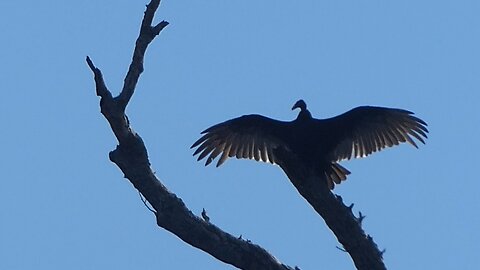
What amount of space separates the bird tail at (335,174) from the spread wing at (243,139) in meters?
0.63

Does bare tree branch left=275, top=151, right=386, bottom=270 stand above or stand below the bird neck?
below

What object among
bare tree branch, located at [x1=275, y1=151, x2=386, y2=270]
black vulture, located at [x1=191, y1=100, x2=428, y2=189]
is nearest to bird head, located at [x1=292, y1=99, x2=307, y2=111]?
black vulture, located at [x1=191, y1=100, x2=428, y2=189]

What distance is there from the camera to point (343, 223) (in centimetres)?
828

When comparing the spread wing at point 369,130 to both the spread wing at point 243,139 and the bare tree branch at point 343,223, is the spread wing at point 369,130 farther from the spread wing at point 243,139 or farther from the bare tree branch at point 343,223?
the bare tree branch at point 343,223

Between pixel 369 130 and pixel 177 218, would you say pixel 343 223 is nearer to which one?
pixel 177 218

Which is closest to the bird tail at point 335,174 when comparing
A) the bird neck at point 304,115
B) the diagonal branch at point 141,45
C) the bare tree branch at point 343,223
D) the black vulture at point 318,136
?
the black vulture at point 318,136

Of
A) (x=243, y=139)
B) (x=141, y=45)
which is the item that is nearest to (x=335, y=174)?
(x=243, y=139)

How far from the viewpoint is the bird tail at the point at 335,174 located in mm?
9523

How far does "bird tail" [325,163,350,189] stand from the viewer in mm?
9523

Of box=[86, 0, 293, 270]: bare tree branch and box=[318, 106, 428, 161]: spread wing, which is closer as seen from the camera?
box=[86, 0, 293, 270]: bare tree branch

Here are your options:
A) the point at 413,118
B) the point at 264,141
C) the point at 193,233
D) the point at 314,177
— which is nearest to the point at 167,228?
the point at 193,233

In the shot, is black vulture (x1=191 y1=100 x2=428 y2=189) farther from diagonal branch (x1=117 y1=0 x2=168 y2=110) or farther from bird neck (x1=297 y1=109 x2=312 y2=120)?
diagonal branch (x1=117 y1=0 x2=168 y2=110)

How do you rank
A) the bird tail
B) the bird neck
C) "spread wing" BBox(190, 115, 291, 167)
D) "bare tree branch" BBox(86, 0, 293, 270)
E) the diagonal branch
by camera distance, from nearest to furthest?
the diagonal branch < "bare tree branch" BBox(86, 0, 293, 270) < the bird tail < the bird neck < "spread wing" BBox(190, 115, 291, 167)

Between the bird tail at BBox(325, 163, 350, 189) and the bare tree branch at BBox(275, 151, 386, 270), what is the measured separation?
1.03 metres
